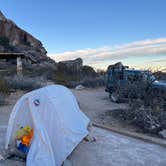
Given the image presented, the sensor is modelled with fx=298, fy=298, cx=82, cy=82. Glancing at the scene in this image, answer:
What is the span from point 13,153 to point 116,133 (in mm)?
3175

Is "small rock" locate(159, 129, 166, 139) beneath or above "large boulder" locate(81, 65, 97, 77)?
beneath

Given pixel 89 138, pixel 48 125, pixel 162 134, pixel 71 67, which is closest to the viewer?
pixel 48 125

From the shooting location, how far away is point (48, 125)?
5.48m

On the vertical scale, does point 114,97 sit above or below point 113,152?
above

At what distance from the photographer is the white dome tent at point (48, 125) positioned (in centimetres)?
522

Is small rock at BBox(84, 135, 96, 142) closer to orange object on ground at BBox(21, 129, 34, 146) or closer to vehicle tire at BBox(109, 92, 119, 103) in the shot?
orange object on ground at BBox(21, 129, 34, 146)

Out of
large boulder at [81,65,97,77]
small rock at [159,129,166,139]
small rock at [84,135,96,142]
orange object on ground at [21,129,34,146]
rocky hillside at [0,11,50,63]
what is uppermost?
rocky hillside at [0,11,50,63]

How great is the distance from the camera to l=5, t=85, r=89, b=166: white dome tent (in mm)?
5223

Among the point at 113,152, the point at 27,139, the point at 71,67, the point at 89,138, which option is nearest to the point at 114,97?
the point at 89,138

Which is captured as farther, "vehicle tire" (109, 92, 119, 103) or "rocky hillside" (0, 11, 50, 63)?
"rocky hillside" (0, 11, 50, 63)

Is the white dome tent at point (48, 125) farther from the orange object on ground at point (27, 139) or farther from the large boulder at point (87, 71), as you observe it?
the large boulder at point (87, 71)

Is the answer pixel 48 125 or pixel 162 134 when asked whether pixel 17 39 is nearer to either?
pixel 162 134

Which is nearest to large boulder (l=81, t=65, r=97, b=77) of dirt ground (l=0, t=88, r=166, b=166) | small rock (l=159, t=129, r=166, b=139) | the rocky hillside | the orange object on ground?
the rocky hillside

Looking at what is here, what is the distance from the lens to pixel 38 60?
142 ft
